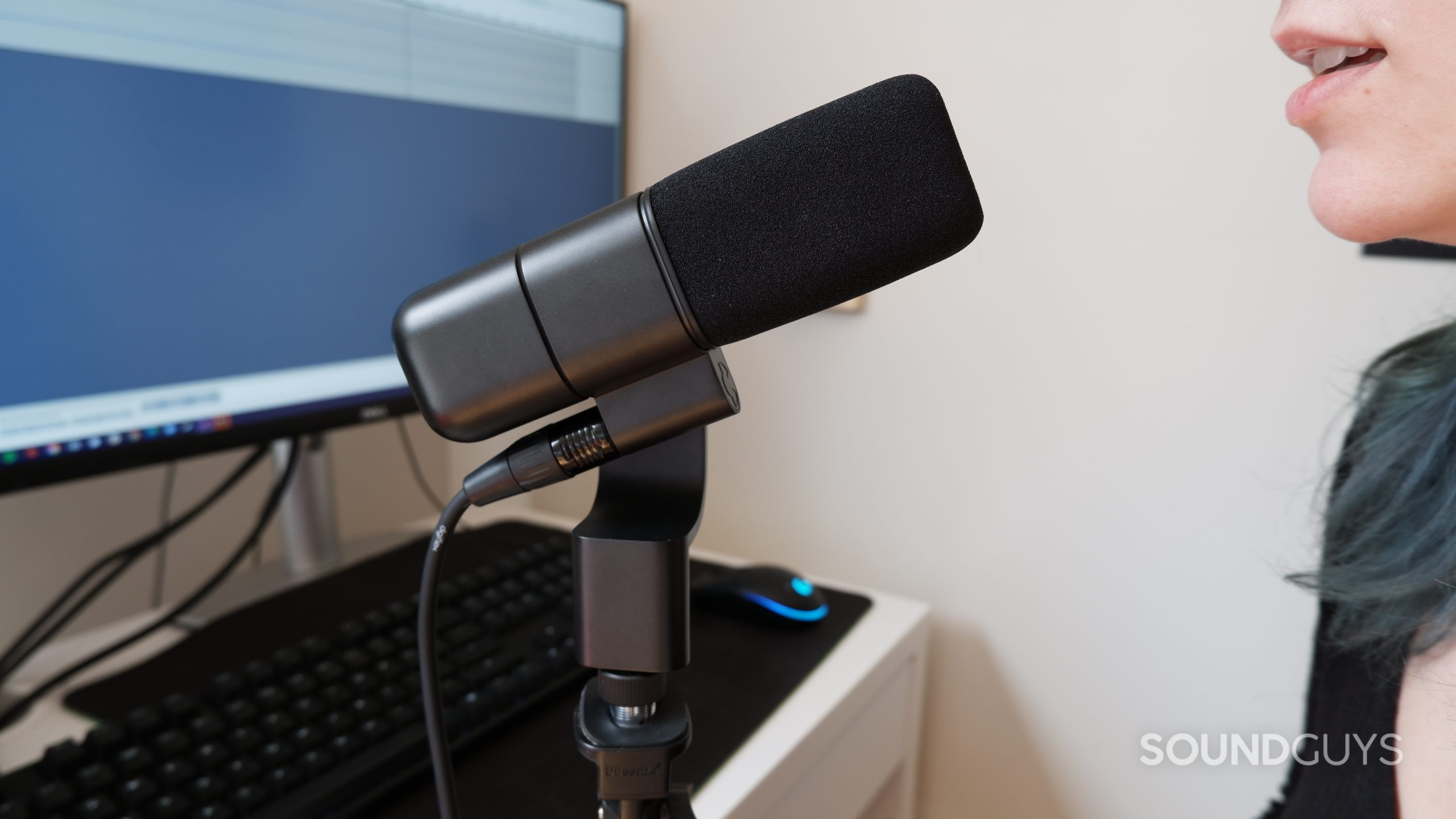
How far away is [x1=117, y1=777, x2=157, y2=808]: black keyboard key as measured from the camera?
0.45m

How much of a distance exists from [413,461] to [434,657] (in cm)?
70

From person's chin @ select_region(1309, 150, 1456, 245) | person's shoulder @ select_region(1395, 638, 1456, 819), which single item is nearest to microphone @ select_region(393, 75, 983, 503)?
person's chin @ select_region(1309, 150, 1456, 245)

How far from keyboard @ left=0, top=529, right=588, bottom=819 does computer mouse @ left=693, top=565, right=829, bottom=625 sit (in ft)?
0.45

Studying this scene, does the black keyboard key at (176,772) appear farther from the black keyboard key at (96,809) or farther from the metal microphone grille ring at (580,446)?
the metal microphone grille ring at (580,446)

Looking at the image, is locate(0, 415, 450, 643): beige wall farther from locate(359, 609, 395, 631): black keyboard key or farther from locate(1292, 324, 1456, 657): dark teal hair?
locate(1292, 324, 1456, 657): dark teal hair

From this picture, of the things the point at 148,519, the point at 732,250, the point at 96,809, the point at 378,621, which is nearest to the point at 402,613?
the point at 378,621

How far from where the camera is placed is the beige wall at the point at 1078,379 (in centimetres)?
69

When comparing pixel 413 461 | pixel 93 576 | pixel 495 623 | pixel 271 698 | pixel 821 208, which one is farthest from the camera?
pixel 413 461

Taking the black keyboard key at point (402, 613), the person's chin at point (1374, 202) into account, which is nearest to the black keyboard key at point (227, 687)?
the black keyboard key at point (402, 613)

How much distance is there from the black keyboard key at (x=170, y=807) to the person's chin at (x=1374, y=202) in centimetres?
63

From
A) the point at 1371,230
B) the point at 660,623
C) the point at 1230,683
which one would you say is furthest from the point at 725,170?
the point at 1230,683

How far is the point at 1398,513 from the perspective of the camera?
599 millimetres

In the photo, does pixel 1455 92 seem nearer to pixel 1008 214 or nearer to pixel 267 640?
pixel 1008 214

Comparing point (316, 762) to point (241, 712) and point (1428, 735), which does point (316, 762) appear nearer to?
point (241, 712)
